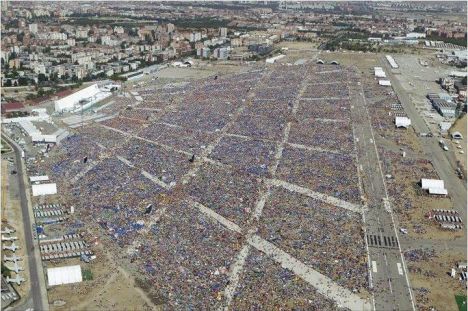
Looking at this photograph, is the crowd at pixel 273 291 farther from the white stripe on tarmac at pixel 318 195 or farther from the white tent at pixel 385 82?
the white tent at pixel 385 82

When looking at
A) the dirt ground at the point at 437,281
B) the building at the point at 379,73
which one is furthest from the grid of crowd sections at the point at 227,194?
the building at the point at 379,73

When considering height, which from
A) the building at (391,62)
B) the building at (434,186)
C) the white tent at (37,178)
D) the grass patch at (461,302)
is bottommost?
the grass patch at (461,302)

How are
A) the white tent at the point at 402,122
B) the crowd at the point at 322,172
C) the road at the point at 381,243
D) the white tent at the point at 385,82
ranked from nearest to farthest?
the road at the point at 381,243 < the crowd at the point at 322,172 < the white tent at the point at 402,122 < the white tent at the point at 385,82

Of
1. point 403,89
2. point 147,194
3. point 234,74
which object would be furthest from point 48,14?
point 147,194

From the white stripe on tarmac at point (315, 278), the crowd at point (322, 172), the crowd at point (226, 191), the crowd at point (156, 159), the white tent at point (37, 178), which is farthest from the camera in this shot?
the crowd at point (156, 159)

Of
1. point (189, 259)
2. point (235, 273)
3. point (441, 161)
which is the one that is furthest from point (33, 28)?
point (235, 273)

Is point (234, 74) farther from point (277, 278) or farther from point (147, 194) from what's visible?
point (277, 278)

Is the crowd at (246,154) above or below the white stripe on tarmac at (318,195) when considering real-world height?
above
